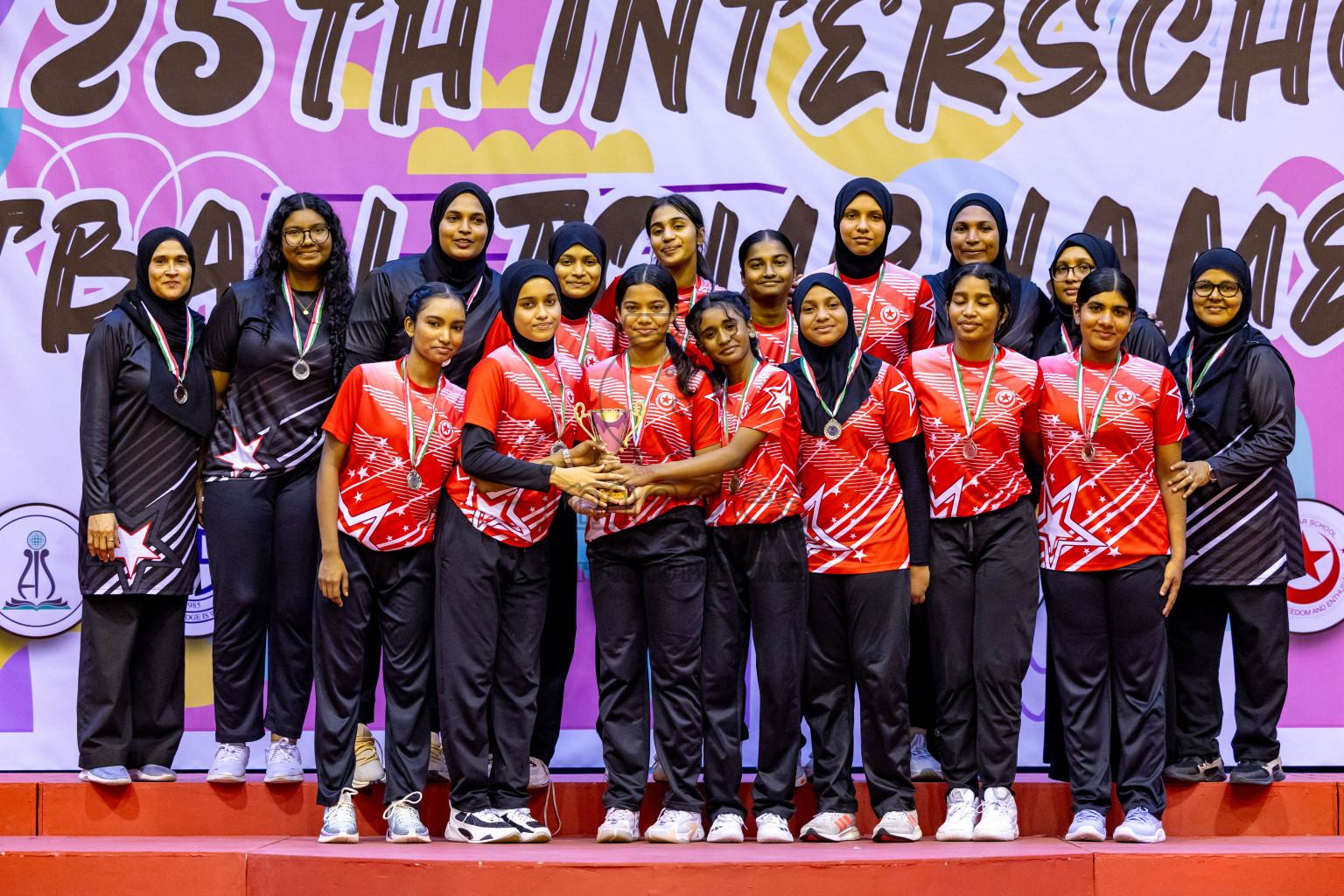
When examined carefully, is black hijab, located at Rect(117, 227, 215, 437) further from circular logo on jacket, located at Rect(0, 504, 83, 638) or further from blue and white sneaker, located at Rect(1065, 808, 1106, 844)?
blue and white sneaker, located at Rect(1065, 808, 1106, 844)

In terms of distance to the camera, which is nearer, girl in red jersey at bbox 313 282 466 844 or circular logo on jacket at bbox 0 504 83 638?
girl in red jersey at bbox 313 282 466 844

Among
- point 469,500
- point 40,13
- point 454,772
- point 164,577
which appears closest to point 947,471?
point 469,500

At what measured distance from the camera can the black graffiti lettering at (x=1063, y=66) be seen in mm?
4477

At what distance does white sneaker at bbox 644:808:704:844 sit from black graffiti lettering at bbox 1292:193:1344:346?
2.83 metres

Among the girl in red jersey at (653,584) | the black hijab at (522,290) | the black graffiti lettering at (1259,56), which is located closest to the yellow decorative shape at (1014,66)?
the black graffiti lettering at (1259,56)

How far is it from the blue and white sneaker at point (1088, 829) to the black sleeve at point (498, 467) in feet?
5.53

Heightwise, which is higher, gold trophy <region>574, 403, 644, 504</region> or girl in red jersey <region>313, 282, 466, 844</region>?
gold trophy <region>574, 403, 644, 504</region>

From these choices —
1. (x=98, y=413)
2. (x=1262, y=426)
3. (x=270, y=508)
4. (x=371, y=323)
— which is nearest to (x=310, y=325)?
(x=371, y=323)

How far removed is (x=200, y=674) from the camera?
4.45 meters

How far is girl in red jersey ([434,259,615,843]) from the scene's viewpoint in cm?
330

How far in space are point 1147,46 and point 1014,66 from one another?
0.49 m

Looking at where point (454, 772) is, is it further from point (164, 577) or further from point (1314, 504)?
point (1314, 504)

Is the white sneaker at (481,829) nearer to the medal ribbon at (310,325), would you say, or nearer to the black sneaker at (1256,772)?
the medal ribbon at (310,325)

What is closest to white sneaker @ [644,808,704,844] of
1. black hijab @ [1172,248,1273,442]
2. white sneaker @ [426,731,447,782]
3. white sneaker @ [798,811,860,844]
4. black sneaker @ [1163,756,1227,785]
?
white sneaker @ [798,811,860,844]
